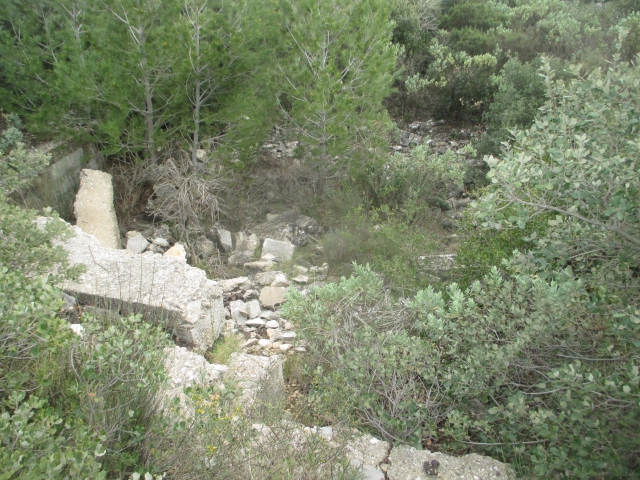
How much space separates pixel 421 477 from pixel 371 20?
5.13 meters

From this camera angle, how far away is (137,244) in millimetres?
5609

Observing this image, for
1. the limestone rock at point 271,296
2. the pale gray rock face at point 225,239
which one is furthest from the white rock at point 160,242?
the limestone rock at point 271,296

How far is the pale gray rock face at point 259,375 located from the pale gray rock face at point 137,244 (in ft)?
8.15

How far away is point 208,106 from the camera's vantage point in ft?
20.9

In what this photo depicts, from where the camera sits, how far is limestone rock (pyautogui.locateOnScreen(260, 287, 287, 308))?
4.77m

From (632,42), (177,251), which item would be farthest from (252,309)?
(632,42)

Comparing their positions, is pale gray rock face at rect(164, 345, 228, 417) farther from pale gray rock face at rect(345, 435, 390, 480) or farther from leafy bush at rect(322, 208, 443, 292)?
leafy bush at rect(322, 208, 443, 292)

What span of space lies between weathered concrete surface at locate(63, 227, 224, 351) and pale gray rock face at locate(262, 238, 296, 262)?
160cm

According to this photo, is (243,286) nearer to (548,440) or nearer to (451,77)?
(548,440)

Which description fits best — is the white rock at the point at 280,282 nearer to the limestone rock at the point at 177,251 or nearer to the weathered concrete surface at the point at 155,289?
the weathered concrete surface at the point at 155,289

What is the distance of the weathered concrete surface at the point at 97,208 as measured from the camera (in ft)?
17.7

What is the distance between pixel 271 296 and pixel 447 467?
2.64 meters

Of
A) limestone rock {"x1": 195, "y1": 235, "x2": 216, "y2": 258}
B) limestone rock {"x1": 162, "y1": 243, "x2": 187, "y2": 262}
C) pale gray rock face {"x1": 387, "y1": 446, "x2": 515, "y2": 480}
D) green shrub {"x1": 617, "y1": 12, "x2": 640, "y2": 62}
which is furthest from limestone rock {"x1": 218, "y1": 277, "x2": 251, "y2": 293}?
green shrub {"x1": 617, "y1": 12, "x2": 640, "y2": 62}

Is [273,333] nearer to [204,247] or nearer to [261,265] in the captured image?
[261,265]
